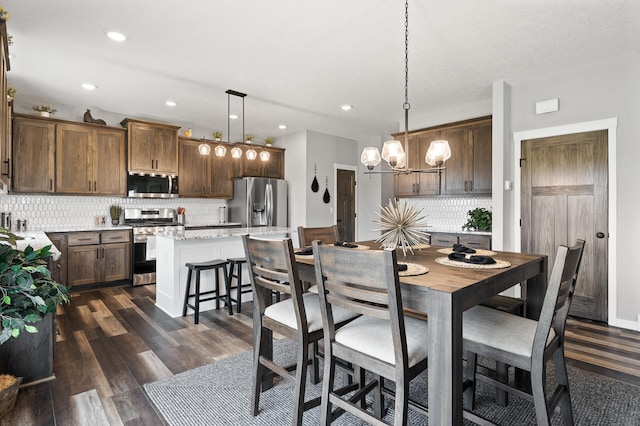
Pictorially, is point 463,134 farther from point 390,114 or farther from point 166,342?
point 166,342

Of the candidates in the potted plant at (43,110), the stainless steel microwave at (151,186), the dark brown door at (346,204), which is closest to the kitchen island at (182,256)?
the stainless steel microwave at (151,186)

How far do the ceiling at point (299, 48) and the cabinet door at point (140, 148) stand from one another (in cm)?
46

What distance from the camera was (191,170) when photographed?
596 centimetres

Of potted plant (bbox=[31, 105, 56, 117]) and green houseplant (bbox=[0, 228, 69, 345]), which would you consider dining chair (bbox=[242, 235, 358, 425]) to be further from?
potted plant (bbox=[31, 105, 56, 117])

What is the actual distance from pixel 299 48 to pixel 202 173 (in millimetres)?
3548

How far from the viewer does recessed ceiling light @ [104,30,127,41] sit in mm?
2865

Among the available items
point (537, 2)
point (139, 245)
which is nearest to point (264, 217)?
point (139, 245)

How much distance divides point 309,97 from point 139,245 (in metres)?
3.27

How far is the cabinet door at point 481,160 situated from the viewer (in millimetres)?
4699

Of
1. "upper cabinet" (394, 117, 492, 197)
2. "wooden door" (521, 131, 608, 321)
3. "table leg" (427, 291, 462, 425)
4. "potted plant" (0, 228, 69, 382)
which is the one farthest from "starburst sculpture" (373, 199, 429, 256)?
"upper cabinet" (394, 117, 492, 197)

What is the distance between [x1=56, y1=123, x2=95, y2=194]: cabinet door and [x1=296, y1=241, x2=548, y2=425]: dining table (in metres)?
4.45

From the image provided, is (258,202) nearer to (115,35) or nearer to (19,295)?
(115,35)

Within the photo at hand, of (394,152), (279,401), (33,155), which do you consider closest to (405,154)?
(394,152)

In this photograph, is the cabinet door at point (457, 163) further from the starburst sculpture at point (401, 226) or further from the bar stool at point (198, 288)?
the bar stool at point (198, 288)
